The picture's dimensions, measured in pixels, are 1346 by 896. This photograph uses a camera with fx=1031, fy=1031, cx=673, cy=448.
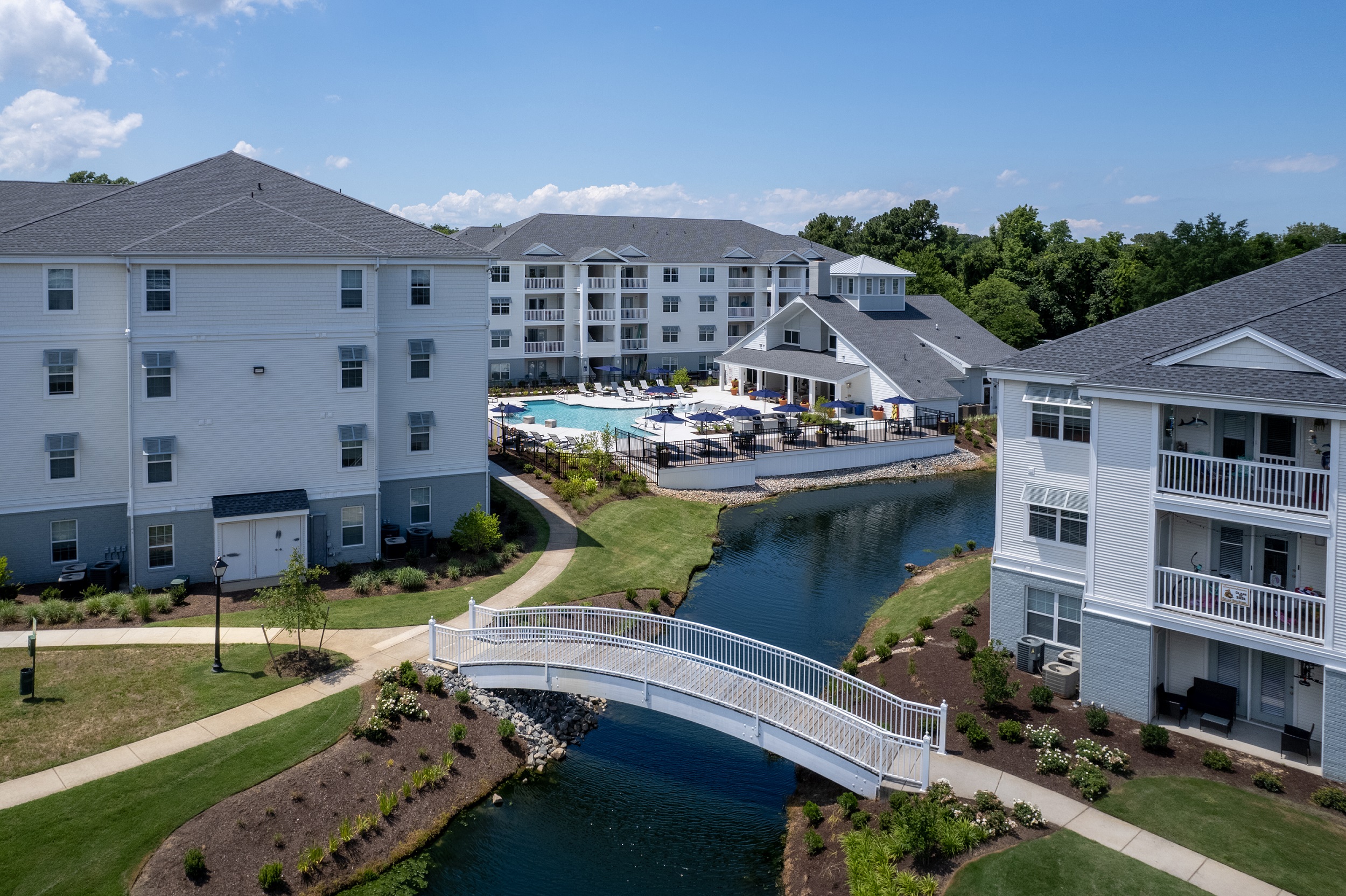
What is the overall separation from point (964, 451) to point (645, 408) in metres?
20.5

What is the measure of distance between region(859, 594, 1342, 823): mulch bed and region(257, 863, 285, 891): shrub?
13479mm

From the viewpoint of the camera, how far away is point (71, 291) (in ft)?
101

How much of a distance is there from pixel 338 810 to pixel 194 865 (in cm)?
297

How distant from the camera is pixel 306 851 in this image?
1983 centimetres

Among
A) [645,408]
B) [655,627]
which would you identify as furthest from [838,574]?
[645,408]

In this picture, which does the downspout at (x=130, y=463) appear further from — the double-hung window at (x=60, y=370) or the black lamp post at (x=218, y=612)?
the black lamp post at (x=218, y=612)

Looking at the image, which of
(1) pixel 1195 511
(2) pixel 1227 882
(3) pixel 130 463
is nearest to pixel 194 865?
(3) pixel 130 463

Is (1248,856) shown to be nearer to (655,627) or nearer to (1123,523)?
(1123,523)

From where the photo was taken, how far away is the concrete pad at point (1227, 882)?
1691 centimetres

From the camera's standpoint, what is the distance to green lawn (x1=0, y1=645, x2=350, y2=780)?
21.9m

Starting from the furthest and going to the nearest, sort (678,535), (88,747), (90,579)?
1. (678,535)
2. (90,579)
3. (88,747)

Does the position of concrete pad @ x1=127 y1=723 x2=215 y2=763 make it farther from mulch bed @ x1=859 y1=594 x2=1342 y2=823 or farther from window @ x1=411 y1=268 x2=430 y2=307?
window @ x1=411 y1=268 x2=430 y2=307

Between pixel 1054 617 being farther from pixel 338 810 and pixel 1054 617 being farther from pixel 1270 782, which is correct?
pixel 338 810

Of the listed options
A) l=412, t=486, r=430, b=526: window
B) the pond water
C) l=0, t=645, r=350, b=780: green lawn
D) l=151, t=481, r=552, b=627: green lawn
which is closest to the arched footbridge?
the pond water
